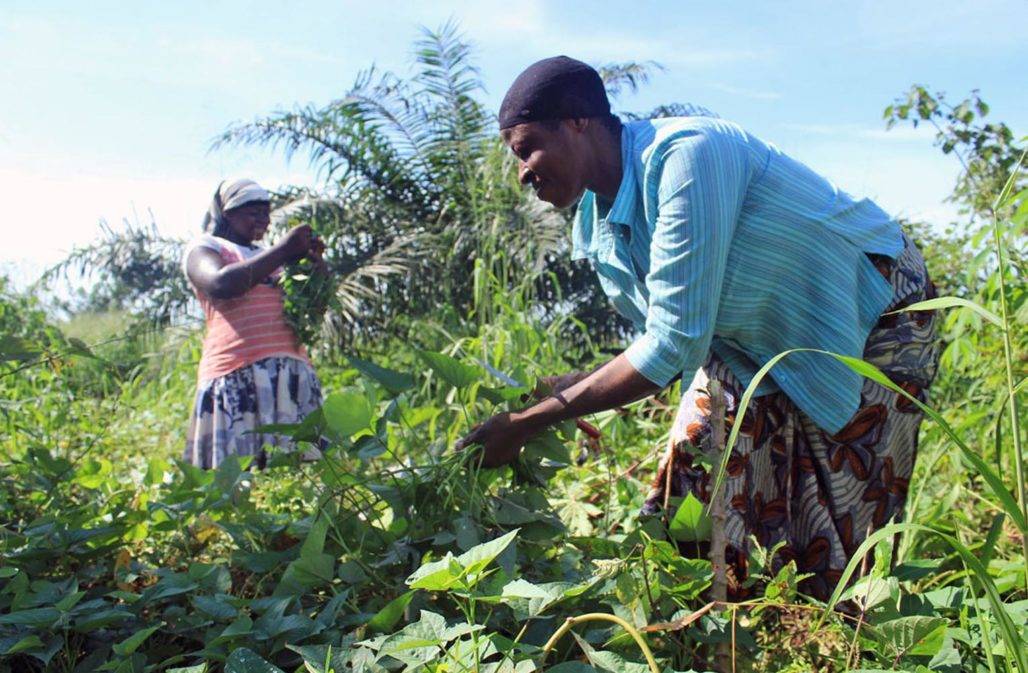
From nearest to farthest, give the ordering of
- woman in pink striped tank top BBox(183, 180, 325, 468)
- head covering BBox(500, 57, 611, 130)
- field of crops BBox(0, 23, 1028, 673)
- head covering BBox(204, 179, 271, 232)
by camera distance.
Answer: field of crops BBox(0, 23, 1028, 673) → head covering BBox(500, 57, 611, 130) → woman in pink striped tank top BBox(183, 180, 325, 468) → head covering BBox(204, 179, 271, 232)

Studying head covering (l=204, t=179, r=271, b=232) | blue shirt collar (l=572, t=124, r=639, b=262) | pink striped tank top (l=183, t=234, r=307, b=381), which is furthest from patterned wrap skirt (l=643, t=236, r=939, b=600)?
head covering (l=204, t=179, r=271, b=232)

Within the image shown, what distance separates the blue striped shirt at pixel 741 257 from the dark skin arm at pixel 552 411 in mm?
38

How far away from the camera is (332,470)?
1731mm

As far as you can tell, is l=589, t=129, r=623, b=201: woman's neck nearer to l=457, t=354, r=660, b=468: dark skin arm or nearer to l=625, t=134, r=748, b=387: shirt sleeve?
l=625, t=134, r=748, b=387: shirt sleeve

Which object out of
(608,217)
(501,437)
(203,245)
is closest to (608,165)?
(608,217)

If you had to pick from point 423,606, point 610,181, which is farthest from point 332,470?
point 610,181

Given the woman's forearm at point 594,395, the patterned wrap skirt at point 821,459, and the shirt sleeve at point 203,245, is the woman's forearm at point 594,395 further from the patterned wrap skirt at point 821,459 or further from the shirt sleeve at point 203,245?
the shirt sleeve at point 203,245

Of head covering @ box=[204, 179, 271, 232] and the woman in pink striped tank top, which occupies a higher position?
head covering @ box=[204, 179, 271, 232]

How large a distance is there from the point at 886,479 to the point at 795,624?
0.71 metres

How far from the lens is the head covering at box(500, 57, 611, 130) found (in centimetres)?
189

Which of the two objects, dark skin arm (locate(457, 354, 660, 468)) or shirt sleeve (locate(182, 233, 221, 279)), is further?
shirt sleeve (locate(182, 233, 221, 279))

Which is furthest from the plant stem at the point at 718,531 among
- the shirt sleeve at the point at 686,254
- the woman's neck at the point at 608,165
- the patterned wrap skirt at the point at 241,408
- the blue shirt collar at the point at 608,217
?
the patterned wrap skirt at the point at 241,408

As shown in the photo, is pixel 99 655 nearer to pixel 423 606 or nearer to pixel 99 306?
pixel 423 606

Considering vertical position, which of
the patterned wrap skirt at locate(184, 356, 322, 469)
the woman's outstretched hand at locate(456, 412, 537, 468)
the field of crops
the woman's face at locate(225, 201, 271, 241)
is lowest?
the patterned wrap skirt at locate(184, 356, 322, 469)
